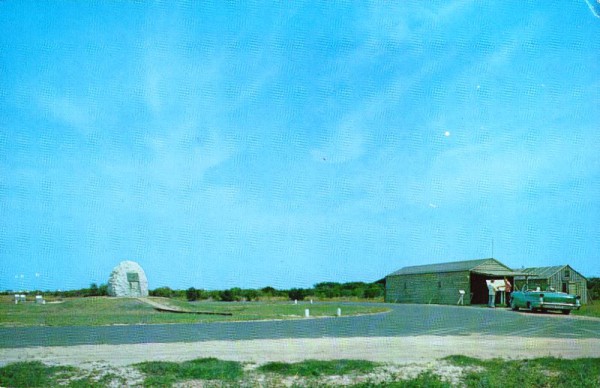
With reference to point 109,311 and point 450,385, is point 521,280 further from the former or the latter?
point 450,385

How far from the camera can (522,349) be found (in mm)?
12961

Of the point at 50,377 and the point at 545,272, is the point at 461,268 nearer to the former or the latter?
the point at 545,272

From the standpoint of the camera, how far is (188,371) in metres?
9.57

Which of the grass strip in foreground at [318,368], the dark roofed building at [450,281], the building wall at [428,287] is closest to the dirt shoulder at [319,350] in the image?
the grass strip in foreground at [318,368]

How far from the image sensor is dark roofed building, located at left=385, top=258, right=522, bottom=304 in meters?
48.6

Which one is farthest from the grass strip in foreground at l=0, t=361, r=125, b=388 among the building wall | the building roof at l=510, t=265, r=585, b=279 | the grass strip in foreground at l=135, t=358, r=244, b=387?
the building roof at l=510, t=265, r=585, b=279

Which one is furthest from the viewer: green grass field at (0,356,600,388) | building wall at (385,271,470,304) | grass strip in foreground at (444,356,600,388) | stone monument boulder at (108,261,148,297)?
building wall at (385,271,470,304)

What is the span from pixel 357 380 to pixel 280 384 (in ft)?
4.30

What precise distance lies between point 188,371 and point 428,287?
47844 millimetres

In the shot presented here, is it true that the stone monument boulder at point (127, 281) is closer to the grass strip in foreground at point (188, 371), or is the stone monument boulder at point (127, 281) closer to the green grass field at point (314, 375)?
the green grass field at point (314, 375)

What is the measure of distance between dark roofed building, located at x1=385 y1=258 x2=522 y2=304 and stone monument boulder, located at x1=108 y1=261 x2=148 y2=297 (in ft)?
89.7

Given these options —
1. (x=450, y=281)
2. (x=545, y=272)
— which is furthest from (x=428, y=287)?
(x=545, y=272)

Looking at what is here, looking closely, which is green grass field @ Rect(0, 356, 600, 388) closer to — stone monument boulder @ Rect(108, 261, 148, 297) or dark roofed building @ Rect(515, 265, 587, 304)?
stone monument boulder @ Rect(108, 261, 148, 297)

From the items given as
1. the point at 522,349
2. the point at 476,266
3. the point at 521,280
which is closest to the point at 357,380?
the point at 522,349
